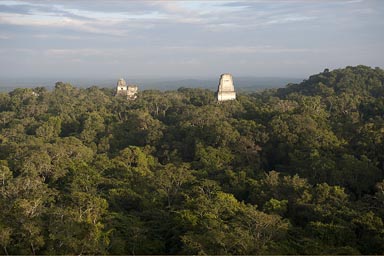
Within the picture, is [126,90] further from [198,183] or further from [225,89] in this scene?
[198,183]

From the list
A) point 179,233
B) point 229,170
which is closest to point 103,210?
point 179,233

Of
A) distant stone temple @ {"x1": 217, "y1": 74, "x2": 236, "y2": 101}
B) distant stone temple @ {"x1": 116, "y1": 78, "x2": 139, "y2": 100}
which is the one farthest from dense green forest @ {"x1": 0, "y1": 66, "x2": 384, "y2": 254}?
distant stone temple @ {"x1": 116, "y1": 78, "x2": 139, "y2": 100}

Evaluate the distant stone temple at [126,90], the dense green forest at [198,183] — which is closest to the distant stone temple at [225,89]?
the dense green forest at [198,183]

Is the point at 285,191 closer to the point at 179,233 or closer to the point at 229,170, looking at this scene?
the point at 229,170

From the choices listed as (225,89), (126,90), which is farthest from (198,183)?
(126,90)

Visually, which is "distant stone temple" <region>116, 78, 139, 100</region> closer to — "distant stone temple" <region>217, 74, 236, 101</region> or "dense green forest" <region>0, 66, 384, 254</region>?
"distant stone temple" <region>217, 74, 236, 101</region>

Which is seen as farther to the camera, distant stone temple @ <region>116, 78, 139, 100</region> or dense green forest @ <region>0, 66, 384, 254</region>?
distant stone temple @ <region>116, 78, 139, 100</region>
